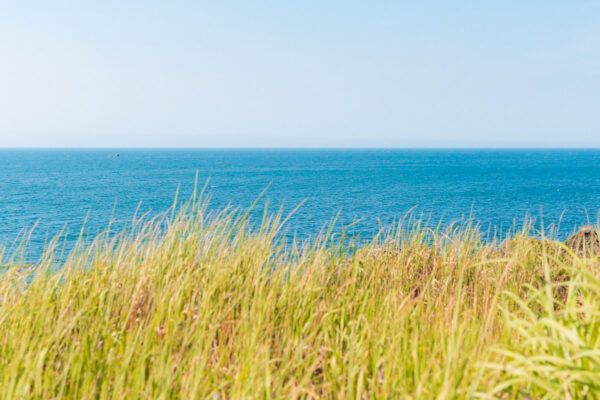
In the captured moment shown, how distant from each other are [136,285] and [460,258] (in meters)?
4.06

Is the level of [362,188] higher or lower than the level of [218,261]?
lower

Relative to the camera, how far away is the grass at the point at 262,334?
2633mm

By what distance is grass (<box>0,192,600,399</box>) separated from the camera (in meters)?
2.63

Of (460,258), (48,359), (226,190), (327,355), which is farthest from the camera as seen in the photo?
(226,190)

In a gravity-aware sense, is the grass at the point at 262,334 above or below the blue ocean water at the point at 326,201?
above

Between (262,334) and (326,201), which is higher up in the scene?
(262,334)

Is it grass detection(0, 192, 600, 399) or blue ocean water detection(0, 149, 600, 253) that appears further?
blue ocean water detection(0, 149, 600, 253)

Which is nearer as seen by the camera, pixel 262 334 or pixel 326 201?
pixel 262 334

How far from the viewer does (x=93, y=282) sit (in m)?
4.36

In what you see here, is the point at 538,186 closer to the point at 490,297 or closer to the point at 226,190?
the point at 226,190

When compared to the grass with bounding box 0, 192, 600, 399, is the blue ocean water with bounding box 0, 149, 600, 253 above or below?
below

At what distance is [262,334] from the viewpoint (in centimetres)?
347

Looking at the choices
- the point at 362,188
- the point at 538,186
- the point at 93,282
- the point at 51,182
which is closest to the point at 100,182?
the point at 51,182

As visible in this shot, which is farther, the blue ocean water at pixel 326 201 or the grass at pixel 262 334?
→ the blue ocean water at pixel 326 201
